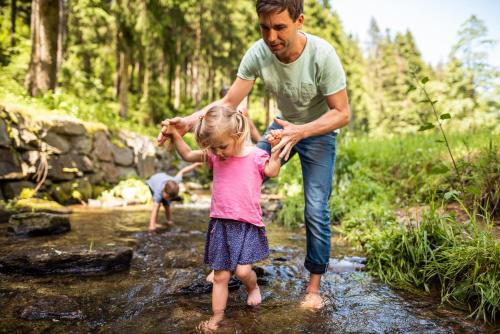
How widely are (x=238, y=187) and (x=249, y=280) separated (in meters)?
0.62

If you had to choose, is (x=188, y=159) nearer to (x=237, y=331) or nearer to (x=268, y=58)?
(x=268, y=58)

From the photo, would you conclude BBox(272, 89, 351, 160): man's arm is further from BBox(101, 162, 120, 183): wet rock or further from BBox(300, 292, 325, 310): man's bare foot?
BBox(101, 162, 120, 183): wet rock

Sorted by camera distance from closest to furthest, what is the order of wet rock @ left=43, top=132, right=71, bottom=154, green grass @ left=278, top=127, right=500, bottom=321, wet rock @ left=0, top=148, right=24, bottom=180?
green grass @ left=278, top=127, right=500, bottom=321
wet rock @ left=0, top=148, right=24, bottom=180
wet rock @ left=43, top=132, right=71, bottom=154

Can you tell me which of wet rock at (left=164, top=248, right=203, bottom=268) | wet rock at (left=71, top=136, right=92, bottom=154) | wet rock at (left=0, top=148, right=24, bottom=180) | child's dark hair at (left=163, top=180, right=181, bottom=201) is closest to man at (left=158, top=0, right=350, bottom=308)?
wet rock at (left=164, top=248, right=203, bottom=268)

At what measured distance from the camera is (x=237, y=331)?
2.17m

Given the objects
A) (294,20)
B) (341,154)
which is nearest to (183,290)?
(294,20)

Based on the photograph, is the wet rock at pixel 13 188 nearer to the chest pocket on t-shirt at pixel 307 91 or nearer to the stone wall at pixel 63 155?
the stone wall at pixel 63 155

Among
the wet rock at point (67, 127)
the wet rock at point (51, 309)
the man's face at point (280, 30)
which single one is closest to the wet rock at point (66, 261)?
the wet rock at point (51, 309)

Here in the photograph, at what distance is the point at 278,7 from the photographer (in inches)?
90.7

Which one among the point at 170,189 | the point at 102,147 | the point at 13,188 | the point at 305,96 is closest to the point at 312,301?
the point at 305,96

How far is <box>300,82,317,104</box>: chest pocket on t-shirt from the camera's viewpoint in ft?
8.72

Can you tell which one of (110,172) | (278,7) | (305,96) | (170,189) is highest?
(278,7)

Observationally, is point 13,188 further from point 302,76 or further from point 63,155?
point 302,76

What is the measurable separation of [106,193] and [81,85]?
42.2 ft
